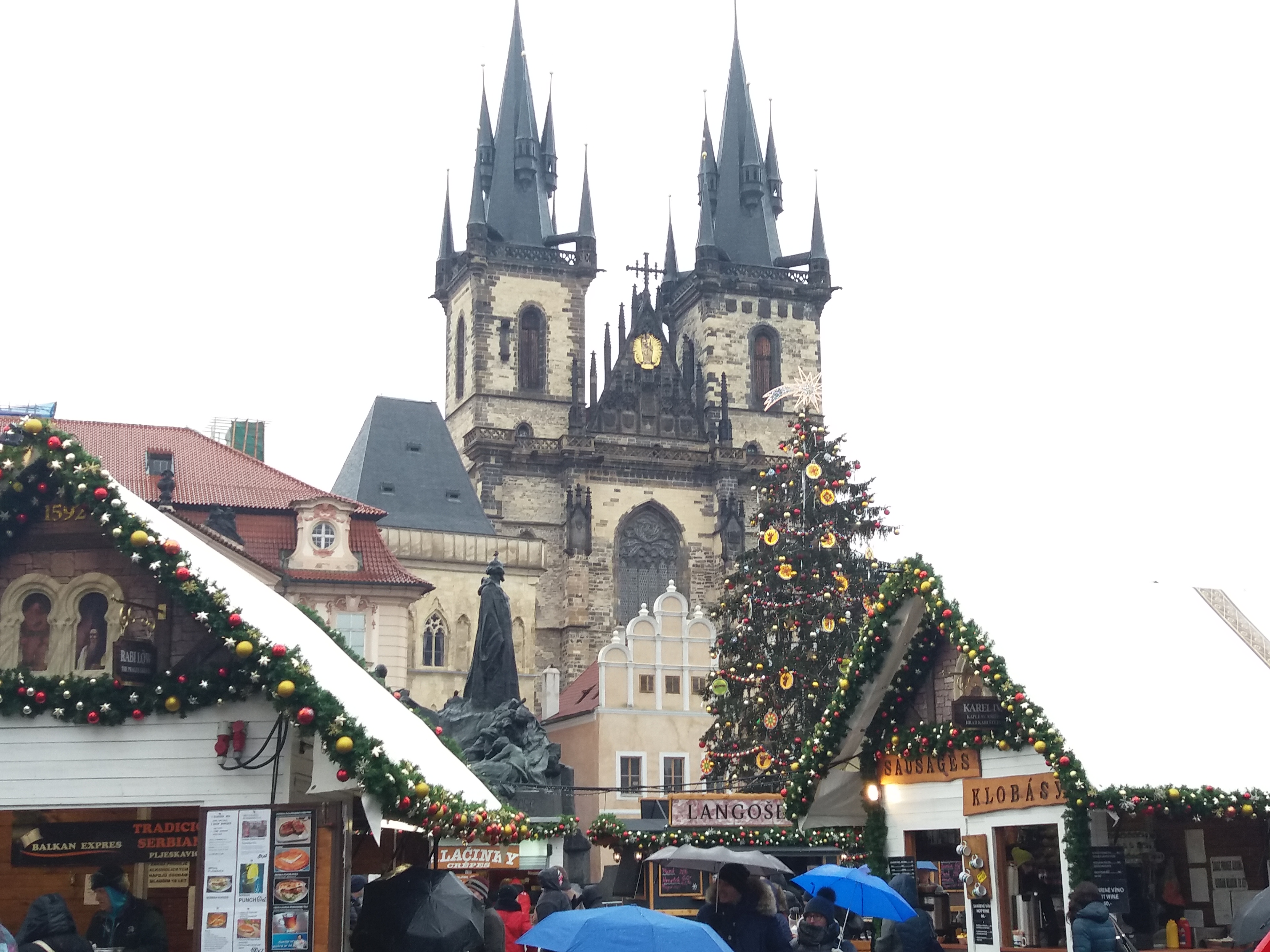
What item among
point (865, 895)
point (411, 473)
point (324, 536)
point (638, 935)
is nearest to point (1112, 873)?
point (865, 895)

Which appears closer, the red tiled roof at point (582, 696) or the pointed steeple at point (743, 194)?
the red tiled roof at point (582, 696)

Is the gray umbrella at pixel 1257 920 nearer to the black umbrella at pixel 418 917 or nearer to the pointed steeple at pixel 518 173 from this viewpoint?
the black umbrella at pixel 418 917

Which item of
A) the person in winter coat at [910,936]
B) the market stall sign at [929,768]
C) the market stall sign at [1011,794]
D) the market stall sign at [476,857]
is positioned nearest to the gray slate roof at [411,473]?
the market stall sign at [476,857]

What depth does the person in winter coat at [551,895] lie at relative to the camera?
1123 cm

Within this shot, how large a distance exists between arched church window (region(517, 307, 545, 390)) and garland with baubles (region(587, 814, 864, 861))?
132 ft

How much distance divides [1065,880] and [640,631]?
2909 cm

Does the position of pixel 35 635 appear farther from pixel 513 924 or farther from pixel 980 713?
pixel 980 713

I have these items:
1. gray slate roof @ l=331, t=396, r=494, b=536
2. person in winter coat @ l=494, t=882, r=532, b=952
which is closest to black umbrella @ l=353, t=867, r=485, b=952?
person in winter coat @ l=494, t=882, r=532, b=952

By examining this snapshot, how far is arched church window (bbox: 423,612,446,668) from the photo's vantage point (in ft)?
153

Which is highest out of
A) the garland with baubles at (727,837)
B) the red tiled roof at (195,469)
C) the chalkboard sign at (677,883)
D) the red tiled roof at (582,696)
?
the red tiled roof at (195,469)

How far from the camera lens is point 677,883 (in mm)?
19969

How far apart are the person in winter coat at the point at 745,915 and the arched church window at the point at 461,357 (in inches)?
2186

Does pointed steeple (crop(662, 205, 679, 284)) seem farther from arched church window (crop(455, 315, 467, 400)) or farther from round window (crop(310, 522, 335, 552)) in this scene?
round window (crop(310, 522, 335, 552))

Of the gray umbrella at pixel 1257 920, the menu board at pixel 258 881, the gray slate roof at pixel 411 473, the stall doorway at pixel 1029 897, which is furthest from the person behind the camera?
the gray slate roof at pixel 411 473
